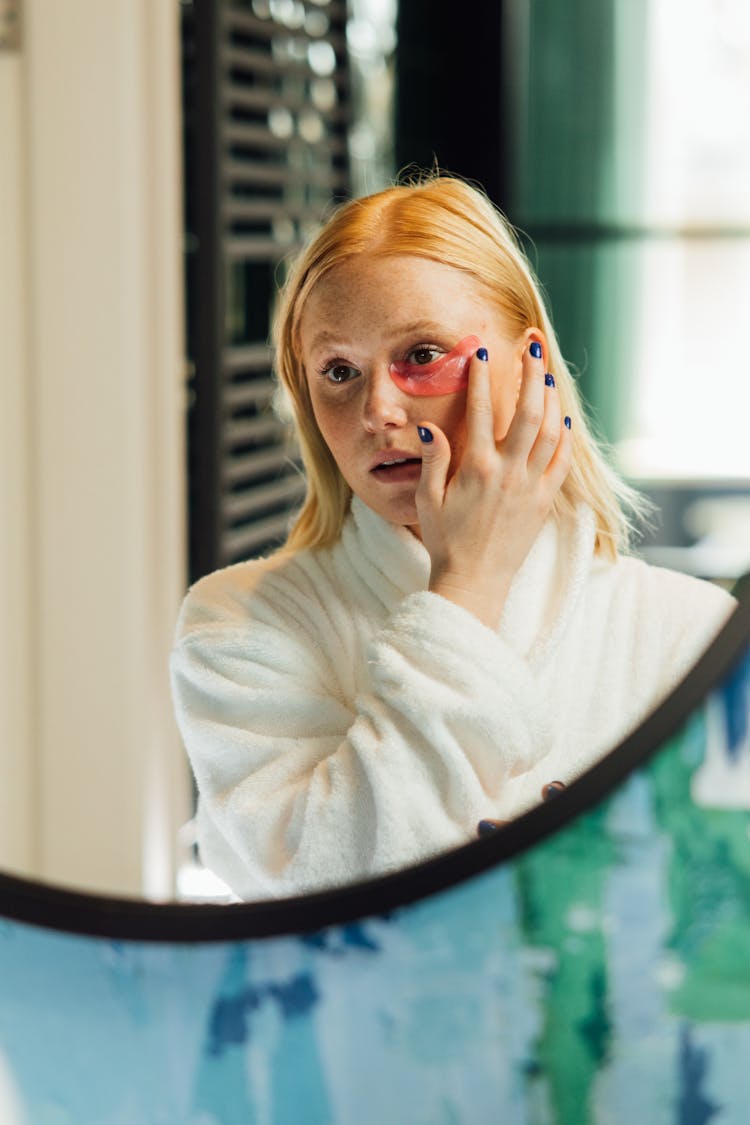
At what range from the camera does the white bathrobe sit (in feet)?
0.84

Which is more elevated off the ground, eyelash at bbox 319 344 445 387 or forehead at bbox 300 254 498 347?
forehead at bbox 300 254 498 347

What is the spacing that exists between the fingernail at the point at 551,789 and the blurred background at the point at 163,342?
3.2 inches

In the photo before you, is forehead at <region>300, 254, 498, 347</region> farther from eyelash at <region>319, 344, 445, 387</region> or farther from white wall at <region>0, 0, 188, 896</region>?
white wall at <region>0, 0, 188, 896</region>

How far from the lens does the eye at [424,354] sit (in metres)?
0.26

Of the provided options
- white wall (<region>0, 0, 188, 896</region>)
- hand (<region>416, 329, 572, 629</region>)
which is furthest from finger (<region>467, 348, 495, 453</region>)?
white wall (<region>0, 0, 188, 896</region>)

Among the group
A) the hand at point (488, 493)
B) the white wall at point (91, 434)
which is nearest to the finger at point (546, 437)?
the hand at point (488, 493)

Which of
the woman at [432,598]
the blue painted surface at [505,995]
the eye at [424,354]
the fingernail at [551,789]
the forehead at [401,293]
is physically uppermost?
the forehead at [401,293]

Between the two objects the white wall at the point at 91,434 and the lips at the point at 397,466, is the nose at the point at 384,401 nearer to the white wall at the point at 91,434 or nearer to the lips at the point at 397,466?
the lips at the point at 397,466

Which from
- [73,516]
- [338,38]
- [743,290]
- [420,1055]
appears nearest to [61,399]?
[73,516]

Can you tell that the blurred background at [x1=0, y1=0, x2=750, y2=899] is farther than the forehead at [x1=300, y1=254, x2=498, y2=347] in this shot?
Yes

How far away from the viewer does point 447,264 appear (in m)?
0.26

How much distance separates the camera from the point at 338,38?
0.37m

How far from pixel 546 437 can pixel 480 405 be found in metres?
0.02

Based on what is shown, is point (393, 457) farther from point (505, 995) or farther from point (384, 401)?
point (505, 995)
